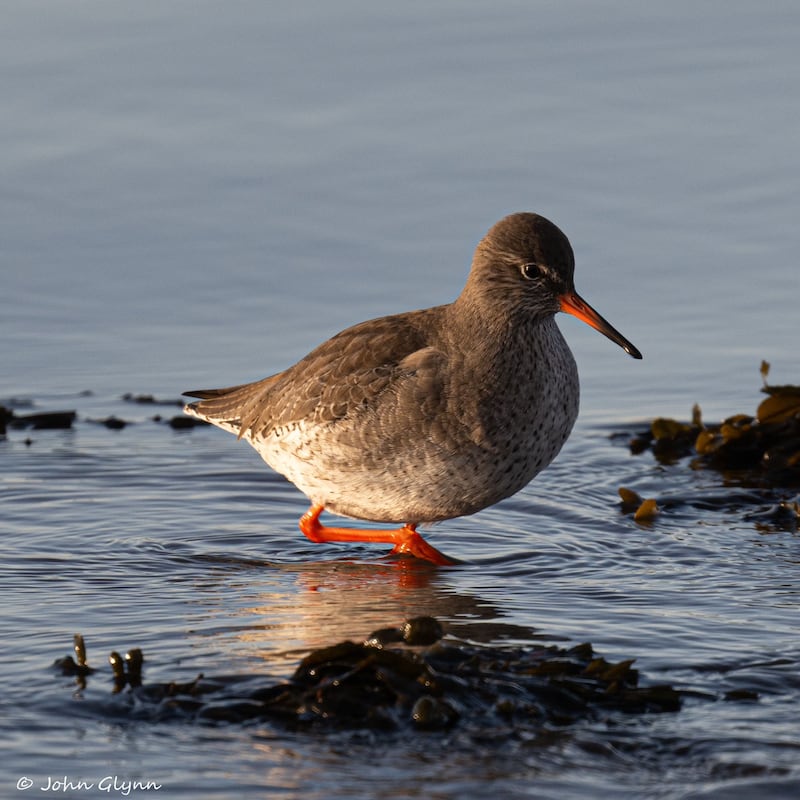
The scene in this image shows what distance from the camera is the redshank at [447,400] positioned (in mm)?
8234

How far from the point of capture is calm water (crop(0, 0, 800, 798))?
231 inches

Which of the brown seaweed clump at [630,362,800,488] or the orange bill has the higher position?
the orange bill

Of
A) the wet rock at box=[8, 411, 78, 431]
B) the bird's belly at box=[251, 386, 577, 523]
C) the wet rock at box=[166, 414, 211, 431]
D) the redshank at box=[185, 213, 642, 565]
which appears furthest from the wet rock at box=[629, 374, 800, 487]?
the wet rock at box=[8, 411, 78, 431]

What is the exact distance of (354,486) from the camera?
862 cm

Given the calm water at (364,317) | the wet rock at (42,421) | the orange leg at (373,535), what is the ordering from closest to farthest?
the calm water at (364,317) < the orange leg at (373,535) < the wet rock at (42,421)

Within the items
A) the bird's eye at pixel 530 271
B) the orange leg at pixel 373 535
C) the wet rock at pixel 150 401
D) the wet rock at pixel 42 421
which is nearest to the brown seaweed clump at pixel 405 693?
the orange leg at pixel 373 535

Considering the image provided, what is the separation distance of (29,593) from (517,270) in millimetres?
3298

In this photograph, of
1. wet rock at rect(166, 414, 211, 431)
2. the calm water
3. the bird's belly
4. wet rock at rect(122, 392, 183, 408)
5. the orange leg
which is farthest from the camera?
wet rock at rect(122, 392, 183, 408)

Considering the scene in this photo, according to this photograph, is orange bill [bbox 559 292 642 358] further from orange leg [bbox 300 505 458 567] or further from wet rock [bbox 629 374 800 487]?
wet rock [bbox 629 374 800 487]

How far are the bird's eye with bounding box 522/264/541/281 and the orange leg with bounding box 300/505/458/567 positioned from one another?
1674 millimetres

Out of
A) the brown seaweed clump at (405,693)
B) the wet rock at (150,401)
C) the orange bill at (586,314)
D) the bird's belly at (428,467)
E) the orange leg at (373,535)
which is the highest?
the orange bill at (586,314)

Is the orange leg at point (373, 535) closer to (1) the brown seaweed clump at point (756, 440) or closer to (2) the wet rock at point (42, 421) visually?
(1) the brown seaweed clump at point (756, 440)

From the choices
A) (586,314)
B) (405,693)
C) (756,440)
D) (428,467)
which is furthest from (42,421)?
(405,693)

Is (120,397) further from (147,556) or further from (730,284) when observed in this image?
(730,284)
